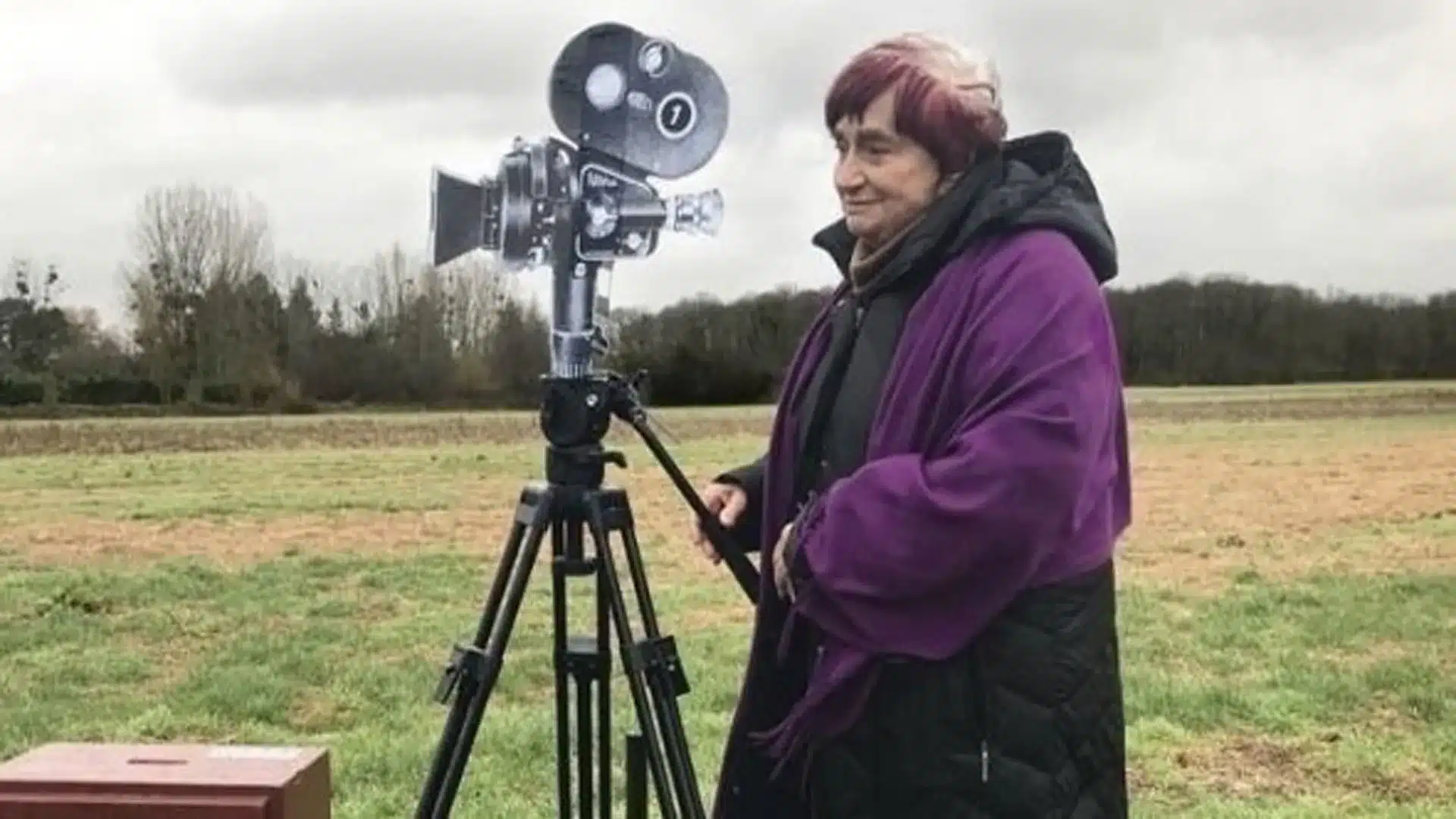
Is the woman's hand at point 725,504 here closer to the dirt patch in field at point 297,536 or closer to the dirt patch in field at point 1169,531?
the dirt patch in field at point 1169,531

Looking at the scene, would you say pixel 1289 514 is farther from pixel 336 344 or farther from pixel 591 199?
pixel 336 344

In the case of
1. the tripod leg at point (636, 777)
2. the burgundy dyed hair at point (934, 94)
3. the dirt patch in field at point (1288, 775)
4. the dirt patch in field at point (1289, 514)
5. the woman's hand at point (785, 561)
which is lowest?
the dirt patch in field at point (1288, 775)

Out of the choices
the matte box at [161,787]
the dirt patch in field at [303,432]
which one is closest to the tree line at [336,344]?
the dirt patch in field at [303,432]

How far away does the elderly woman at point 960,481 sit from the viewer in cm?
186

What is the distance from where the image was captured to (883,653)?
6.40 feet

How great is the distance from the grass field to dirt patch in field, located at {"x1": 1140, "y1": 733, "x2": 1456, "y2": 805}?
0.04 ft

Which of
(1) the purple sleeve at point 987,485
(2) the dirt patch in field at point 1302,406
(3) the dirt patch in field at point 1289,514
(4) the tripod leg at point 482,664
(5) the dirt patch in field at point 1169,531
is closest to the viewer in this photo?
(1) the purple sleeve at point 987,485

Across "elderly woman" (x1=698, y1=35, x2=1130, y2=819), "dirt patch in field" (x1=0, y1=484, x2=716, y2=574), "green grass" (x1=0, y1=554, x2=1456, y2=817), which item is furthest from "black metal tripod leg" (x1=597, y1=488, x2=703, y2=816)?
"dirt patch in field" (x1=0, y1=484, x2=716, y2=574)

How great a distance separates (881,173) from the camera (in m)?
2.02

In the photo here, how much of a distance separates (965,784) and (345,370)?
35.5 meters

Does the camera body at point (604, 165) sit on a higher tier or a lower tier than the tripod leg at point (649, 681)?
higher

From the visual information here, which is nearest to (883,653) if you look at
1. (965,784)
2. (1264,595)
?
(965,784)

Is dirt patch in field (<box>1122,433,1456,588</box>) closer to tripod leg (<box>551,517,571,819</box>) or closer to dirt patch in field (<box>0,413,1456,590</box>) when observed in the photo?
dirt patch in field (<box>0,413,1456,590</box>)

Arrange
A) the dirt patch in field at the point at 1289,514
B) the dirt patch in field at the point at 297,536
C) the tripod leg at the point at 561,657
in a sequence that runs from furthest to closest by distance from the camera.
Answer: the dirt patch in field at the point at 297,536 → the dirt patch in field at the point at 1289,514 → the tripod leg at the point at 561,657
